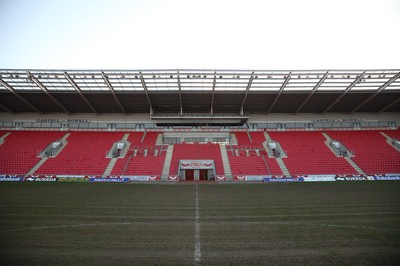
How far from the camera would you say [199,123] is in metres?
42.5

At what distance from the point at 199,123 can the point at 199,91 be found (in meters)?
7.99

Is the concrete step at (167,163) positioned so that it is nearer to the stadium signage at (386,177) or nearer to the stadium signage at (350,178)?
the stadium signage at (350,178)

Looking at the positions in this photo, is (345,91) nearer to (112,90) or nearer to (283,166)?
(283,166)

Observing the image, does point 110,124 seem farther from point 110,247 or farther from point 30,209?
point 110,247

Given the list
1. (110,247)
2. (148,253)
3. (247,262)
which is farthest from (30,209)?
(247,262)

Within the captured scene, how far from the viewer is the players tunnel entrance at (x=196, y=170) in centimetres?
3456

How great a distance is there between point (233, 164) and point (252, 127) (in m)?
11.5

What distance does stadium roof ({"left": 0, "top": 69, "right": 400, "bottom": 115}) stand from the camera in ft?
103

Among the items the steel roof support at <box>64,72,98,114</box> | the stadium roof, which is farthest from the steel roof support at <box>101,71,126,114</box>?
the steel roof support at <box>64,72,98,114</box>

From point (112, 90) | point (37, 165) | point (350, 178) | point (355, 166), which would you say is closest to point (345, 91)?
point (355, 166)

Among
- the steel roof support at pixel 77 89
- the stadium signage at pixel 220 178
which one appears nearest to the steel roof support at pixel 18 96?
the steel roof support at pixel 77 89

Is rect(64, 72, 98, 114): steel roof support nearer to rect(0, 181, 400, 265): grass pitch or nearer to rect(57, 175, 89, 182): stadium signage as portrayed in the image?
rect(57, 175, 89, 182): stadium signage

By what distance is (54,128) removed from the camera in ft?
142

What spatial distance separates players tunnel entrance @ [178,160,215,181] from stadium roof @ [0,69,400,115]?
920cm
